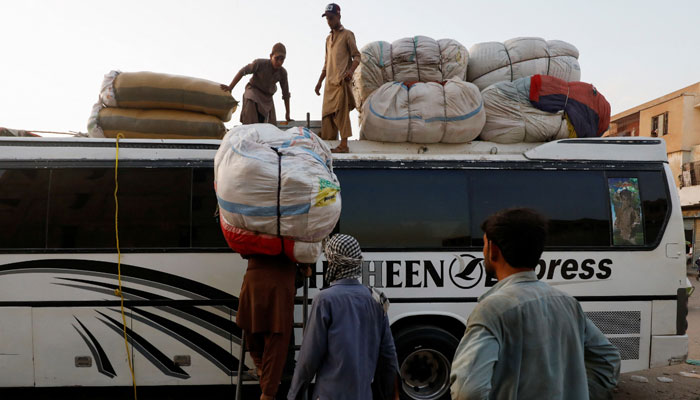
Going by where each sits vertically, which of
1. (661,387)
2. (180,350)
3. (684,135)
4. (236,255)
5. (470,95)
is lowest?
(661,387)

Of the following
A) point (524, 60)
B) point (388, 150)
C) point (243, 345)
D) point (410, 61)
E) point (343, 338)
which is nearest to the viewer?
point (343, 338)

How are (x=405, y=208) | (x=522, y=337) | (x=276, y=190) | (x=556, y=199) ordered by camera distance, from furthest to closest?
1. (x=556, y=199)
2. (x=405, y=208)
3. (x=276, y=190)
4. (x=522, y=337)

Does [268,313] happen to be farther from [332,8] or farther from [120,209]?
[332,8]

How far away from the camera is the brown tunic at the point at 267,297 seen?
11.5ft

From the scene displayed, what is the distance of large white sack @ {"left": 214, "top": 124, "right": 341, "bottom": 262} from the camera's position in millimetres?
3299

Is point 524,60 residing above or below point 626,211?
above

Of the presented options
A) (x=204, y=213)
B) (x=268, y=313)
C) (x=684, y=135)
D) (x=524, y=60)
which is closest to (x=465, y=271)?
(x=268, y=313)

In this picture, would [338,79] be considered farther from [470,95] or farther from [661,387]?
[661,387]

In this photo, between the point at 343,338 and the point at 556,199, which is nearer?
the point at 343,338

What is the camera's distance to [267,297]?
3.54 meters

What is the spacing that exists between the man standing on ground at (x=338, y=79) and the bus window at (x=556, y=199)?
1636mm

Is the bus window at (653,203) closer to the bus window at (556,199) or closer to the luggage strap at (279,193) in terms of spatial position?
the bus window at (556,199)

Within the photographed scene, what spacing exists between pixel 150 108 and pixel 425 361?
12.8 feet

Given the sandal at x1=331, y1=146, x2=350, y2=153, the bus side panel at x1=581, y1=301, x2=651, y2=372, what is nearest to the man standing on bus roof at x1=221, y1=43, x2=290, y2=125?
the sandal at x1=331, y1=146, x2=350, y2=153
